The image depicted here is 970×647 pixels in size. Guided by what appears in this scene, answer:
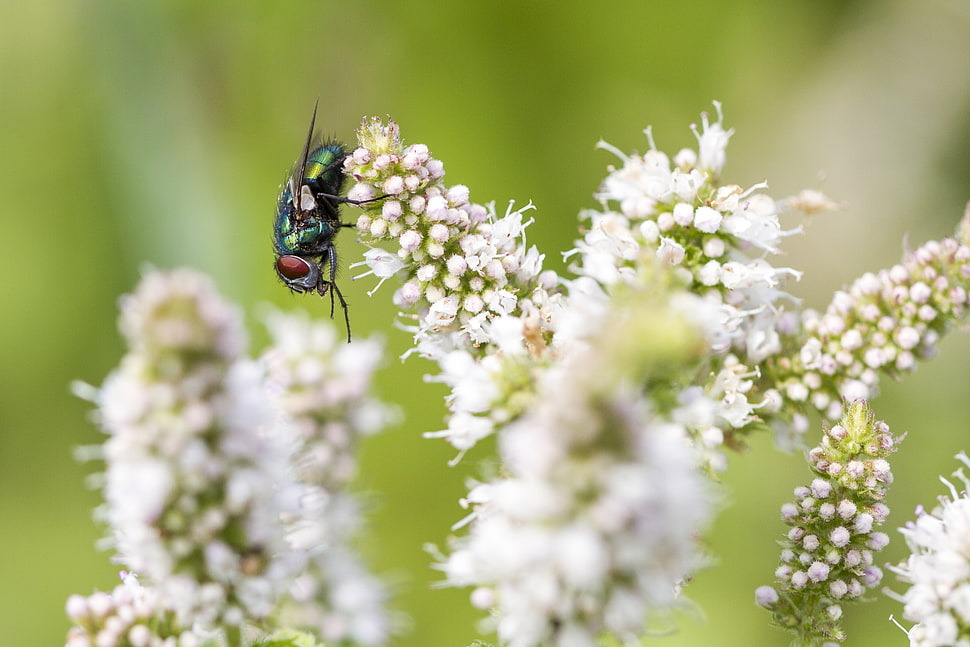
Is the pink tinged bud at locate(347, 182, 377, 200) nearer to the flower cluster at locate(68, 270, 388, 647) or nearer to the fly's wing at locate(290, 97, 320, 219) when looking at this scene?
the flower cluster at locate(68, 270, 388, 647)

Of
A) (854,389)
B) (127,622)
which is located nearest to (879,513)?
(854,389)

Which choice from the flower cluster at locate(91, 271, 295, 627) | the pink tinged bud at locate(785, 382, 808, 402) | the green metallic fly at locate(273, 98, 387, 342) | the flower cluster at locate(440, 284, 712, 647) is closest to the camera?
the flower cluster at locate(440, 284, 712, 647)

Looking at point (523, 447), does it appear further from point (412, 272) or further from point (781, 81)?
point (781, 81)

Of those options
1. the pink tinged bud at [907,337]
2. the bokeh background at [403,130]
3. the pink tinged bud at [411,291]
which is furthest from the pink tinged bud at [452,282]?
the bokeh background at [403,130]

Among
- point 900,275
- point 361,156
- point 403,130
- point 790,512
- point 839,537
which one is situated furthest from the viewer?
point 403,130

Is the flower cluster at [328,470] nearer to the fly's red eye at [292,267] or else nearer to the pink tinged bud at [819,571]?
the pink tinged bud at [819,571]

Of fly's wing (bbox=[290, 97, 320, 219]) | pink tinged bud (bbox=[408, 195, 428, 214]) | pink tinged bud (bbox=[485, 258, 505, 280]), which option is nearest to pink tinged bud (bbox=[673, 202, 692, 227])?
pink tinged bud (bbox=[485, 258, 505, 280])

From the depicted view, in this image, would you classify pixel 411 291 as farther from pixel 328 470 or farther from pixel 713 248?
pixel 713 248
